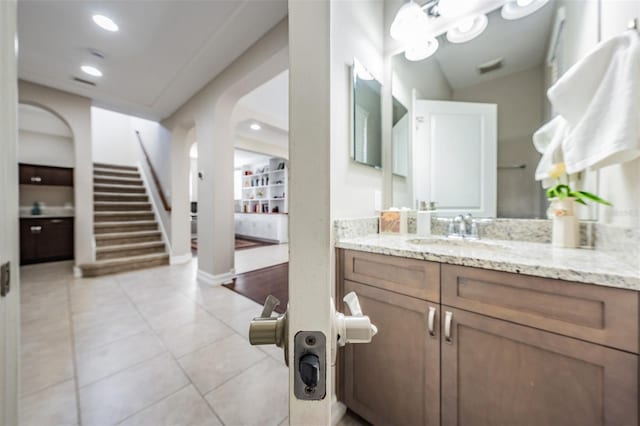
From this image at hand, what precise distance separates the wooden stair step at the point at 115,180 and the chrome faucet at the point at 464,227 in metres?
6.20

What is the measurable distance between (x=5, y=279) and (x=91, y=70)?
10.9 ft

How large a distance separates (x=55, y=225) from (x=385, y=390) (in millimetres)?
5793

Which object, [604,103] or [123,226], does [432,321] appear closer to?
[604,103]

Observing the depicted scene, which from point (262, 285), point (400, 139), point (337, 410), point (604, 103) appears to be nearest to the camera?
point (604, 103)

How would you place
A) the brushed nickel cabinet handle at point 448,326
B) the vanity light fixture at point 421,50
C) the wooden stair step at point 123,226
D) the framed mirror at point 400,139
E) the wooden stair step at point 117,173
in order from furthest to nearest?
the wooden stair step at point 117,173 → the wooden stair step at point 123,226 → the framed mirror at point 400,139 → the vanity light fixture at point 421,50 → the brushed nickel cabinet handle at point 448,326

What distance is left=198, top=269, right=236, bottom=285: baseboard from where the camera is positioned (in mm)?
2900

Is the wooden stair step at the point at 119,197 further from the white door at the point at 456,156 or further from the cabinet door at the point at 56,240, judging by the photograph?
the white door at the point at 456,156

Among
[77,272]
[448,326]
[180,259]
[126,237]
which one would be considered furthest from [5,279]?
[126,237]

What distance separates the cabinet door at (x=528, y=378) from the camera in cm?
60

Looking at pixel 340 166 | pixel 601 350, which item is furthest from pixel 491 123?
pixel 601 350

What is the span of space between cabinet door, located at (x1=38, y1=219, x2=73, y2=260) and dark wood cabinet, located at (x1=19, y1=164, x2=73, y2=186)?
2.19ft

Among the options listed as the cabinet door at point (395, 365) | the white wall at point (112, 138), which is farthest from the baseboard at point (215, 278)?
the white wall at point (112, 138)

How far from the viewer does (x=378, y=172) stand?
1.54 meters

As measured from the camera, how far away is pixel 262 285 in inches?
113
